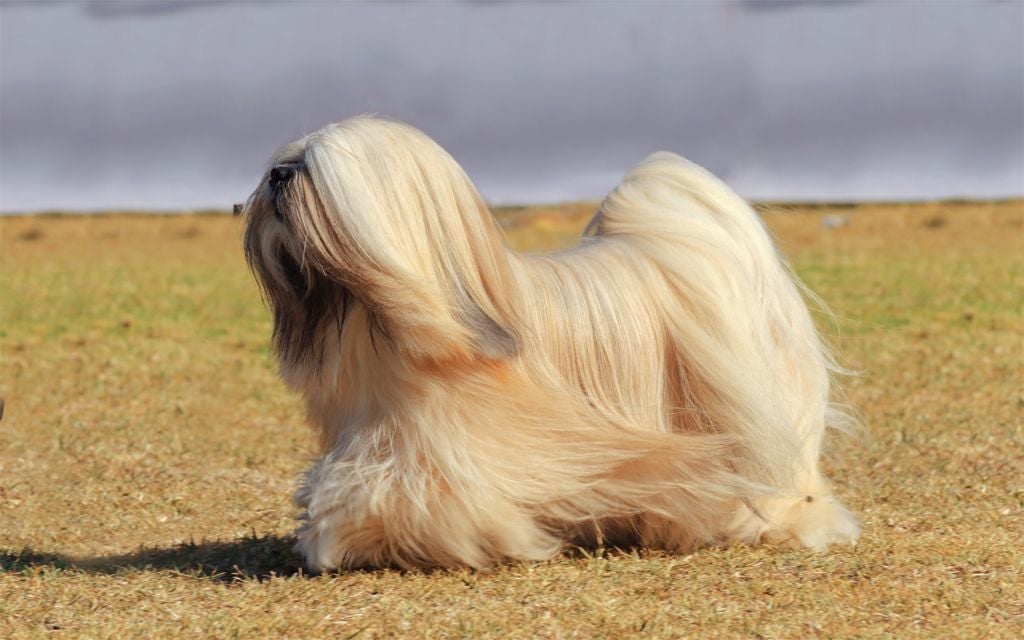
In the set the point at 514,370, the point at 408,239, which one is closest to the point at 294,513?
the point at 514,370

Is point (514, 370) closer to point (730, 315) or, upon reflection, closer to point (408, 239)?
point (408, 239)

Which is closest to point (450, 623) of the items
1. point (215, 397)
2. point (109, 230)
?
point (215, 397)

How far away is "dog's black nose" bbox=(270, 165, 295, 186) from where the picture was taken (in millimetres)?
3971

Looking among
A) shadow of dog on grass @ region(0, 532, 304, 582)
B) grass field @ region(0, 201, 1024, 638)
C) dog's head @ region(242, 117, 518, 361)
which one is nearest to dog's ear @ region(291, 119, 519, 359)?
dog's head @ region(242, 117, 518, 361)

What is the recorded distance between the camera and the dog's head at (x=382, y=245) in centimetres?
390

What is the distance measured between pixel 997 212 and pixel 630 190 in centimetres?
1676

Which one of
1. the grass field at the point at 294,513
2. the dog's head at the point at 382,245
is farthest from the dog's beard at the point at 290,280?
the grass field at the point at 294,513

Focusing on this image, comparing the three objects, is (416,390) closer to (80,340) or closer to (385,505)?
(385,505)

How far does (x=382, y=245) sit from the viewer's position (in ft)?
12.8

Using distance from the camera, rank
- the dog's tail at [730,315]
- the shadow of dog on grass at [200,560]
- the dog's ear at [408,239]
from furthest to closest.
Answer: the shadow of dog on grass at [200,560]
the dog's tail at [730,315]
the dog's ear at [408,239]

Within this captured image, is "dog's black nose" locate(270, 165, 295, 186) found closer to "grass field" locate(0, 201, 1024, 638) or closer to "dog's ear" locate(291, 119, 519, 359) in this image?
"dog's ear" locate(291, 119, 519, 359)

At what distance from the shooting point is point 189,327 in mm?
11148

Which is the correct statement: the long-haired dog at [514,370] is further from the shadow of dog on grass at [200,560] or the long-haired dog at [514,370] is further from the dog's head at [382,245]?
the shadow of dog on grass at [200,560]

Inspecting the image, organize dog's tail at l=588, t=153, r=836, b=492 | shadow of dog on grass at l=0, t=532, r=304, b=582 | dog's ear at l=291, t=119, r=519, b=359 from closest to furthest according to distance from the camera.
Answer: dog's ear at l=291, t=119, r=519, b=359
dog's tail at l=588, t=153, r=836, b=492
shadow of dog on grass at l=0, t=532, r=304, b=582
